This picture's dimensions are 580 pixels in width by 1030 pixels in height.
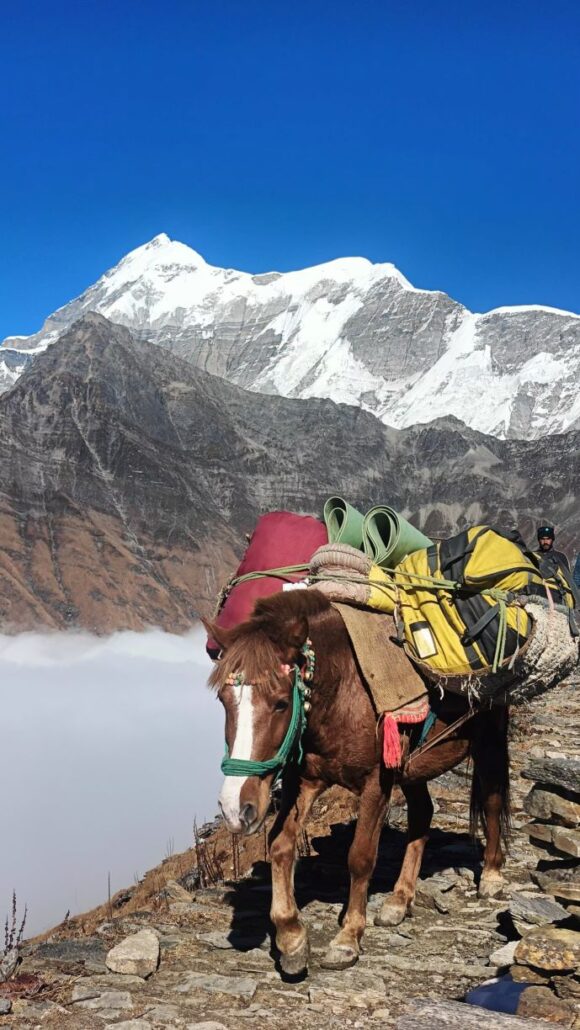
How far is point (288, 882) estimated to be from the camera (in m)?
5.62

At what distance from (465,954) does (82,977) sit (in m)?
2.45

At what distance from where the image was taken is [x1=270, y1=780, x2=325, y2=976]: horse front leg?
5371mm

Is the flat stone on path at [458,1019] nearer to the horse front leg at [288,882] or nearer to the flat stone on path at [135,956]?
the horse front leg at [288,882]

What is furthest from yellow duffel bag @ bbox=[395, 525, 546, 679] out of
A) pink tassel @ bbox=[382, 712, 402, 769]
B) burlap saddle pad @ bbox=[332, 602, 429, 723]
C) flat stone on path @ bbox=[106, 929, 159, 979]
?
flat stone on path @ bbox=[106, 929, 159, 979]

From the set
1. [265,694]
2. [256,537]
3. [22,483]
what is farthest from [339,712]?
[22,483]

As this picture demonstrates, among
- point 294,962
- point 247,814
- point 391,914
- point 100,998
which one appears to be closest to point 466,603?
point 391,914

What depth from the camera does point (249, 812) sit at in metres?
4.97

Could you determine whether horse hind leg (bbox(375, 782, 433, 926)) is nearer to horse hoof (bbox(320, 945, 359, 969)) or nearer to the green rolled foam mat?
horse hoof (bbox(320, 945, 359, 969))

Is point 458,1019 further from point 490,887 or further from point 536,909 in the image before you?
point 490,887

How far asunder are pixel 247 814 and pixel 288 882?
37.4 inches

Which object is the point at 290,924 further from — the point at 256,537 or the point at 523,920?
the point at 256,537

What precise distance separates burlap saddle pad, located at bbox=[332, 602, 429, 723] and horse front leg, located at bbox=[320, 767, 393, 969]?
1.48 feet

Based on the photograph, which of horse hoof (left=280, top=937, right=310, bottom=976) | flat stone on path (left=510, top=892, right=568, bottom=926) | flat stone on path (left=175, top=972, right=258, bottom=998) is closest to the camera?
flat stone on path (left=175, top=972, right=258, bottom=998)

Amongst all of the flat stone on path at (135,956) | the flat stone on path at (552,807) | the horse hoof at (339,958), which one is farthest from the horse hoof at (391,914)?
the flat stone on path at (135,956)
